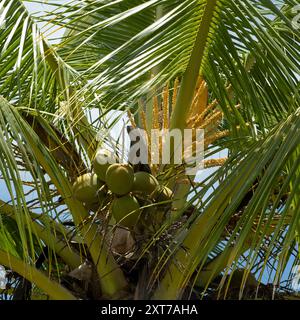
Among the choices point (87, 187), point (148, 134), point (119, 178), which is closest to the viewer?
point (119, 178)

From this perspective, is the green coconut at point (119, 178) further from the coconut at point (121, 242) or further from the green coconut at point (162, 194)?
the coconut at point (121, 242)

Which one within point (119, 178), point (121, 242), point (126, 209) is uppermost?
point (119, 178)

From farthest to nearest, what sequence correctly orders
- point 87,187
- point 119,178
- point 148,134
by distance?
point 148,134 < point 87,187 < point 119,178

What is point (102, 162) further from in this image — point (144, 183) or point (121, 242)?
point (121, 242)

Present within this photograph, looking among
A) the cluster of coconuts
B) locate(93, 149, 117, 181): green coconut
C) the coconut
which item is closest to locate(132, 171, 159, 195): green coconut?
the cluster of coconuts

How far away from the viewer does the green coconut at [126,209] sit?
2580 millimetres

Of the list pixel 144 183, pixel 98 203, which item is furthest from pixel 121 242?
pixel 144 183

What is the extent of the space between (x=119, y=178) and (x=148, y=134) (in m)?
0.39

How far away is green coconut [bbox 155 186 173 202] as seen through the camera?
2.67 metres

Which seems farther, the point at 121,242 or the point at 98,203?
the point at 121,242

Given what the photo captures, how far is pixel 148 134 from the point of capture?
2.88 metres

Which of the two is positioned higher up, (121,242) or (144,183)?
(144,183)

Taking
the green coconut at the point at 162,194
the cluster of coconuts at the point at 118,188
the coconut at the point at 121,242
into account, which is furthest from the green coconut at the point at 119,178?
the coconut at the point at 121,242
